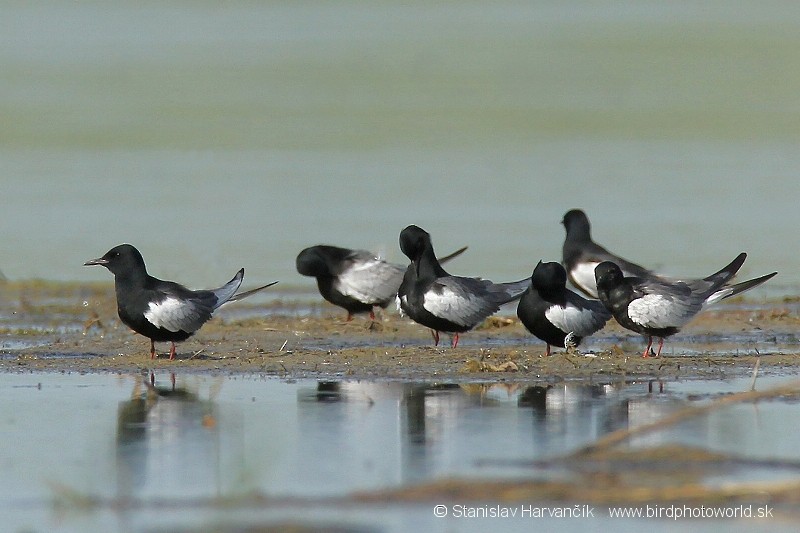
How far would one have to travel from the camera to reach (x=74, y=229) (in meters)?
21.2

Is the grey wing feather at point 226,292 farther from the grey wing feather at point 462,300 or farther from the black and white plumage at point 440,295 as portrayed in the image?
the grey wing feather at point 462,300

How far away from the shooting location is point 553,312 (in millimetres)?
12648

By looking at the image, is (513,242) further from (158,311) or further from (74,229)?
(158,311)

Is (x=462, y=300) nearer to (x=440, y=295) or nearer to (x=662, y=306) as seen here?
(x=440, y=295)

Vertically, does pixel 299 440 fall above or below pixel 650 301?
below

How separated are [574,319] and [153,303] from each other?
3.38 meters

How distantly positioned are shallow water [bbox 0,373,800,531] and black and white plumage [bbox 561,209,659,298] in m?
5.16

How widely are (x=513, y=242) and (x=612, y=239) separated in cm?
134

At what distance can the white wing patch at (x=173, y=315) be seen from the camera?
1243 cm

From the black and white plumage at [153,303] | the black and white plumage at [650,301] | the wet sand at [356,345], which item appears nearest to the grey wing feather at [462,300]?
the wet sand at [356,345]

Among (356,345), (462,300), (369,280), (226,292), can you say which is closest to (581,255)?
(369,280)

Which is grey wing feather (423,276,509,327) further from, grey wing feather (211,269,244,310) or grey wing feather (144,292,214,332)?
grey wing feather (144,292,214,332)

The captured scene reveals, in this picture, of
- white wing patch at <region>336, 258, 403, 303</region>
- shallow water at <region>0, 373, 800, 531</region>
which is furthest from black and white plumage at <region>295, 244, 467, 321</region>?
shallow water at <region>0, 373, 800, 531</region>

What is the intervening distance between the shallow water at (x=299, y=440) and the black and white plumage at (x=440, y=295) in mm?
2409
